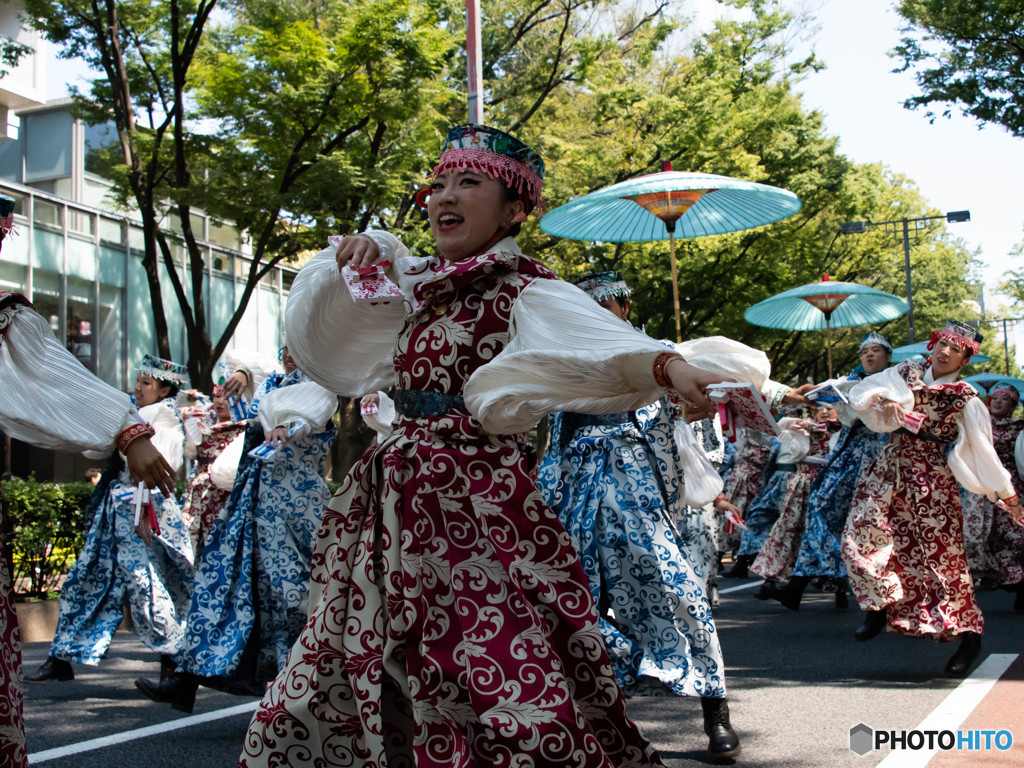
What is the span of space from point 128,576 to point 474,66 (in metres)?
4.52

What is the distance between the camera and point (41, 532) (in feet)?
29.2

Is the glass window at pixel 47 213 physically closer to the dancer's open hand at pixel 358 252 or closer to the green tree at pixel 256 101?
the green tree at pixel 256 101

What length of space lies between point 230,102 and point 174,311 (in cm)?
939

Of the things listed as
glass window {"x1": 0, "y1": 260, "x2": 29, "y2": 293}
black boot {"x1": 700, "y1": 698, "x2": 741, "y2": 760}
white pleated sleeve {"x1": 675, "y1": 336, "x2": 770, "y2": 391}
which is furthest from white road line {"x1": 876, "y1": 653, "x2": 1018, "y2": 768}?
glass window {"x1": 0, "y1": 260, "x2": 29, "y2": 293}

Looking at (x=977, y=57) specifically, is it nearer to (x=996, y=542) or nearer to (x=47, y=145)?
(x=996, y=542)

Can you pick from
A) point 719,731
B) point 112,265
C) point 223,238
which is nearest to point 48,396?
point 719,731

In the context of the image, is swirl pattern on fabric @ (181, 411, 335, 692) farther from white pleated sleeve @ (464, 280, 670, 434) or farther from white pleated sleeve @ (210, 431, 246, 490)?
white pleated sleeve @ (464, 280, 670, 434)

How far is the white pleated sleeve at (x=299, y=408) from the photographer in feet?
17.9

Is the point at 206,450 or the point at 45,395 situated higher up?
the point at 45,395

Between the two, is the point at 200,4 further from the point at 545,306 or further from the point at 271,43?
the point at 545,306

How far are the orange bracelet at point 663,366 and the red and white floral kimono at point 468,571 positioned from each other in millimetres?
21

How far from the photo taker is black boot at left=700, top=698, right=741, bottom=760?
14.6 ft

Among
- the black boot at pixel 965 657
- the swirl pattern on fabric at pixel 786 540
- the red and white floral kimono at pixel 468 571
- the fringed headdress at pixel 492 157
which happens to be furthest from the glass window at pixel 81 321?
the red and white floral kimono at pixel 468 571

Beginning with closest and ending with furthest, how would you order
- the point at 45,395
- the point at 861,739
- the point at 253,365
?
the point at 45,395 → the point at 861,739 → the point at 253,365
